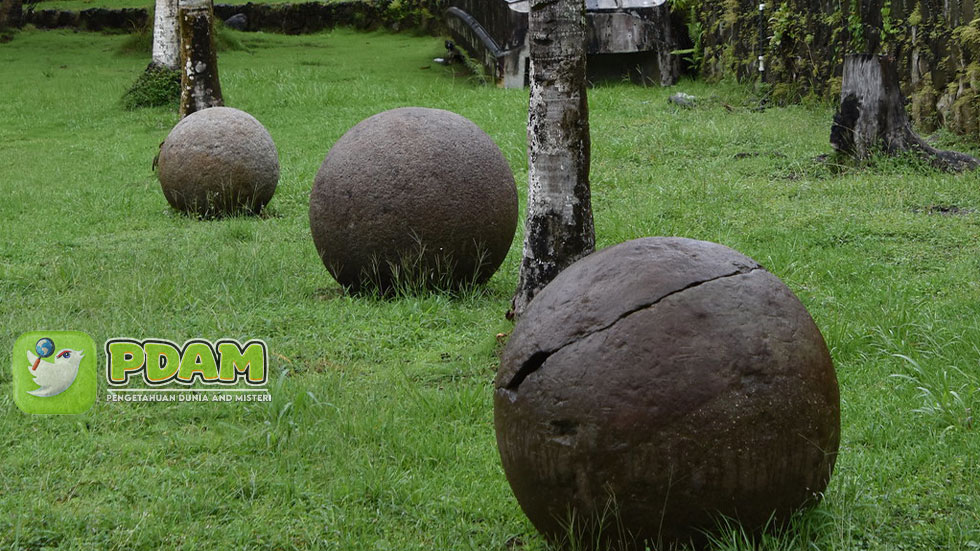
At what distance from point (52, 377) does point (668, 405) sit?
3.43 metres

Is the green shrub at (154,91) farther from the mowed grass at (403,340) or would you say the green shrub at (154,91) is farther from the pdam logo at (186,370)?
the pdam logo at (186,370)

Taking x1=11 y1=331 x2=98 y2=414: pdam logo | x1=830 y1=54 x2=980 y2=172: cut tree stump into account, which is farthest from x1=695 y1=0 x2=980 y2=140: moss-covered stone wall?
x1=11 y1=331 x2=98 y2=414: pdam logo

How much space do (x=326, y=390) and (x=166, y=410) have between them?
811 millimetres

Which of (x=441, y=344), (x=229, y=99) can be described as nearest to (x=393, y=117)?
(x=441, y=344)

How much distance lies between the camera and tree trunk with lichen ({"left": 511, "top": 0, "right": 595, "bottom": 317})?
18.7 feet

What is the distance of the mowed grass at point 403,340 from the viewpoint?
3.98m

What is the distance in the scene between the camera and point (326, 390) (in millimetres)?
5215

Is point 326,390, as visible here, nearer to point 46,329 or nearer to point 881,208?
point 46,329

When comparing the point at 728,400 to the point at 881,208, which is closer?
the point at 728,400

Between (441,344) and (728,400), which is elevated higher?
(728,400)

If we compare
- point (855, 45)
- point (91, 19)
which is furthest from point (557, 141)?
point (91, 19)

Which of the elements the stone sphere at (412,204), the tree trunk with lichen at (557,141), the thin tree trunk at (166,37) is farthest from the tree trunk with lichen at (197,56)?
the tree trunk with lichen at (557,141)

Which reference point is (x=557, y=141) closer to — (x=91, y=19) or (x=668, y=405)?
(x=668, y=405)

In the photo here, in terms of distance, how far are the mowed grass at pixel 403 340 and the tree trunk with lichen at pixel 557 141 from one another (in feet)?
2.26
